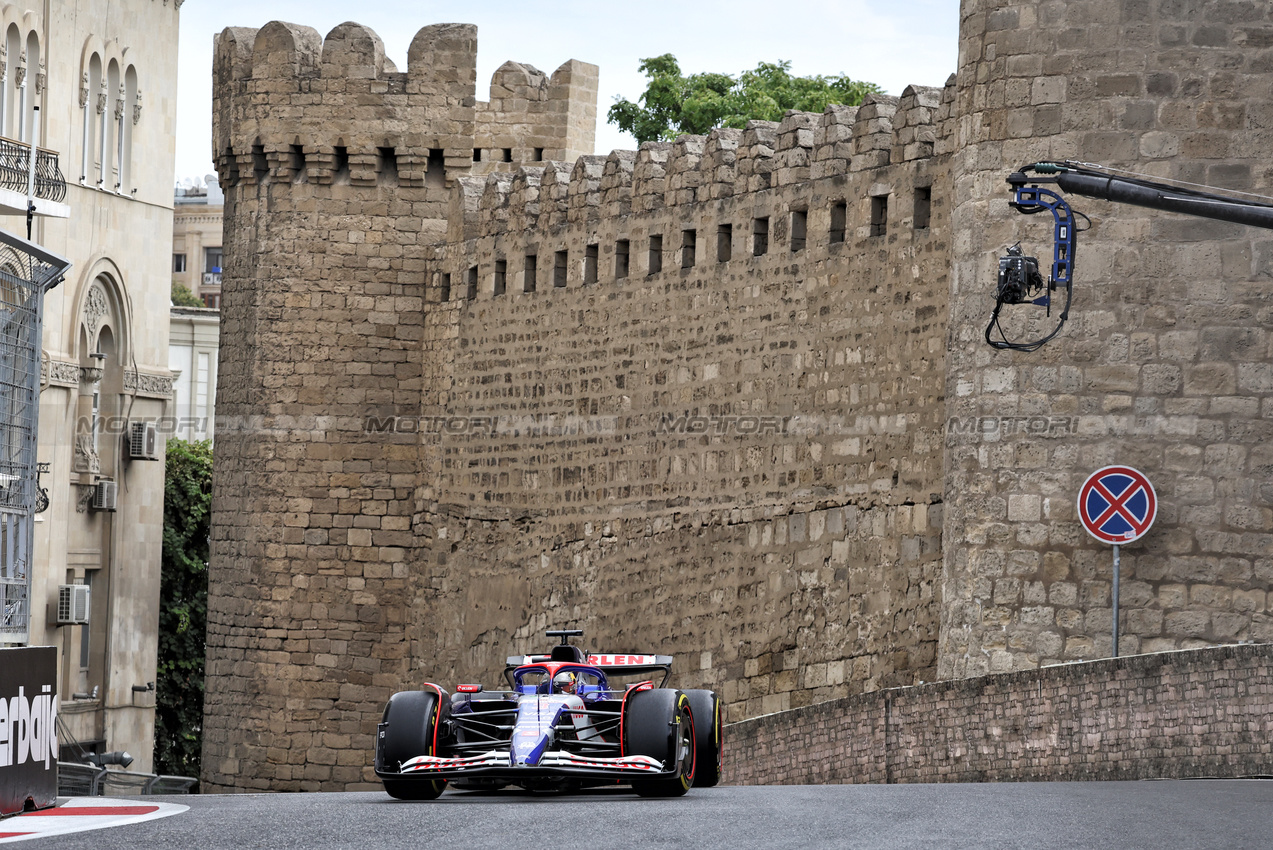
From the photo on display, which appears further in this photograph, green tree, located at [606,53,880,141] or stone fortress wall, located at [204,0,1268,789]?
green tree, located at [606,53,880,141]

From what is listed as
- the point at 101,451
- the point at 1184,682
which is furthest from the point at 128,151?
the point at 1184,682

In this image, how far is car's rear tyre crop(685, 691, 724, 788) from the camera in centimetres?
1087

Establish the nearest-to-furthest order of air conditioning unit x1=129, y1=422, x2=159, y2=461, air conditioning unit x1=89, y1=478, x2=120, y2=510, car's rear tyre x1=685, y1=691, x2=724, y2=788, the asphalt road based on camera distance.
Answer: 1. the asphalt road
2. car's rear tyre x1=685, y1=691, x2=724, y2=788
3. air conditioning unit x1=89, y1=478, x2=120, y2=510
4. air conditioning unit x1=129, y1=422, x2=159, y2=461

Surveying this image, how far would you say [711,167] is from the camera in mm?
18453

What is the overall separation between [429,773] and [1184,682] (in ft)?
13.3

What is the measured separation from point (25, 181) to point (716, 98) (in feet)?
56.0

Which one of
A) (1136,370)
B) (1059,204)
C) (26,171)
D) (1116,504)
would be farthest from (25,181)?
(1116,504)

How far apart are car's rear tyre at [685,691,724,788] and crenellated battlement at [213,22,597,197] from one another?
1279 centimetres

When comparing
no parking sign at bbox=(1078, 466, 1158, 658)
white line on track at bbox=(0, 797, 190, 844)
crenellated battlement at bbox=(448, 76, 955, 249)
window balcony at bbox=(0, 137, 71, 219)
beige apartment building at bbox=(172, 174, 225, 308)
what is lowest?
white line on track at bbox=(0, 797, 190, 844)

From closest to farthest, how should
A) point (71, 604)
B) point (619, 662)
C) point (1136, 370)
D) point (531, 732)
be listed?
point (531, 732)
point (619, 662)
point (1136, 370)
point (71, 604)

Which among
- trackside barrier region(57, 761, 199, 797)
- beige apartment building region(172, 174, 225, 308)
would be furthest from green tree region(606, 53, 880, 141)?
beige apartment building region(172, 174, 225, 308)

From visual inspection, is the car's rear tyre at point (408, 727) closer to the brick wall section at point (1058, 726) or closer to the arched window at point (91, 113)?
the brick wall section at point (1058, 726)

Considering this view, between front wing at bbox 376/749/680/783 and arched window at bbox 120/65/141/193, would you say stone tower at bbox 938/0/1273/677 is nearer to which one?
front wing at bbox 376/749/680/783

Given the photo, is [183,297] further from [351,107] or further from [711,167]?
[711,167]
